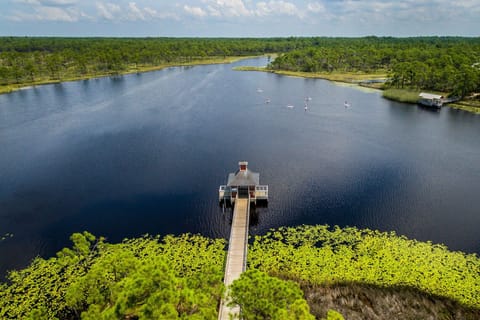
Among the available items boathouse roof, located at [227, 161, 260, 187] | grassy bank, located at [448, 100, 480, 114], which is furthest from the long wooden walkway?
grassy bank, located at [448, 100, 480, 114]

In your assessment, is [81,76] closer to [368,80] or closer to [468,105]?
[368,80]

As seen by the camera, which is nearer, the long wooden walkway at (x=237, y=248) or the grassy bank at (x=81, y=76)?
the long wooden walkway at (x=237, y=248)

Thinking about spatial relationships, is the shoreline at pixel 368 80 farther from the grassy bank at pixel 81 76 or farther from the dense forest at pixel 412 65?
the grassy bank at pixel 81 76

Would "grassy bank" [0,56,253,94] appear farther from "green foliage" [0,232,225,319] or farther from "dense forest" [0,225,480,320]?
"dense forest" [0,225,480,320]

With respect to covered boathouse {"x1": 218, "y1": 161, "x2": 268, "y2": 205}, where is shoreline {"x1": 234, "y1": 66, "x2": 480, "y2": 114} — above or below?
above

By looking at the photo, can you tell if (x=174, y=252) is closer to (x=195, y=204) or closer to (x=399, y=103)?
(x=195, y=204)

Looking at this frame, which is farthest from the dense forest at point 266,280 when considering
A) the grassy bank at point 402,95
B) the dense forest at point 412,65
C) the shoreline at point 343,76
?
the shoreline at point 343,76

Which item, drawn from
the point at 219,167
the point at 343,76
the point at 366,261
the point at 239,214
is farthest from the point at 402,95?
the point at 239,214
